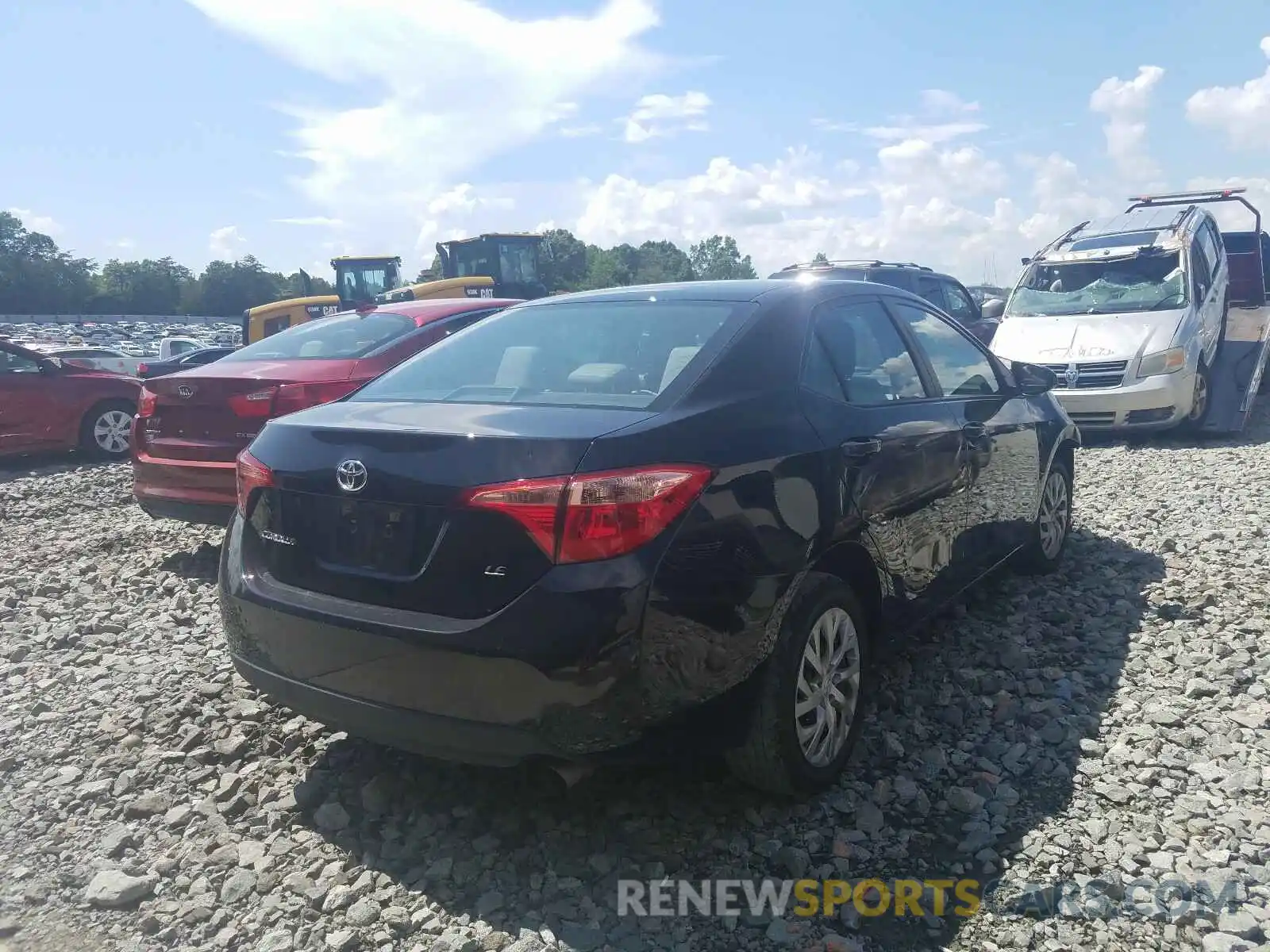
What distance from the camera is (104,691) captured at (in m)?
4.11

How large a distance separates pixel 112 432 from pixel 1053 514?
32.2 feet

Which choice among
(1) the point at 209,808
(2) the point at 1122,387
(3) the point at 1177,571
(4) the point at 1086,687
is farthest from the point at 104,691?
(2) the point at 1122,387

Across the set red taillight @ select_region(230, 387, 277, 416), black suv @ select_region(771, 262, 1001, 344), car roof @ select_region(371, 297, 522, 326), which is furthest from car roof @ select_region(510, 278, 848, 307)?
black suv @ select_region(771, 262, 1001, 344)

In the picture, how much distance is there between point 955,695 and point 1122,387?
7.00 m

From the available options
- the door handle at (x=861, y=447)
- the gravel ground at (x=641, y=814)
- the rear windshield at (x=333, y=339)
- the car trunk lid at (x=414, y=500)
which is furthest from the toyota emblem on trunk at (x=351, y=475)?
the rear windshield at (x=333, y=339)

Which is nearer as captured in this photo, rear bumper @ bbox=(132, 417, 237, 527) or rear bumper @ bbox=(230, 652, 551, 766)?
rear bumper @ bbox=(230, 652, 551, 766)

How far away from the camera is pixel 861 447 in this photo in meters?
3.23

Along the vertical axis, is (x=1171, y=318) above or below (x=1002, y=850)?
above

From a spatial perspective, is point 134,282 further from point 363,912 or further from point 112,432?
point 363,912

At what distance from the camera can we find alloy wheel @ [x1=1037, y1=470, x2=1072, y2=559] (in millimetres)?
5207

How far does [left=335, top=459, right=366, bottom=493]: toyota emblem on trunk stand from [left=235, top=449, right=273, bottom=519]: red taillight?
312mm

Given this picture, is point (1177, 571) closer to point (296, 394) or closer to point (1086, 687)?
point (1086, 687)

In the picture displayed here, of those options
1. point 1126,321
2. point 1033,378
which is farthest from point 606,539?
point 1126,321

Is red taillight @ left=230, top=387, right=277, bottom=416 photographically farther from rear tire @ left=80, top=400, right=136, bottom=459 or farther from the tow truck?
the tow truck
